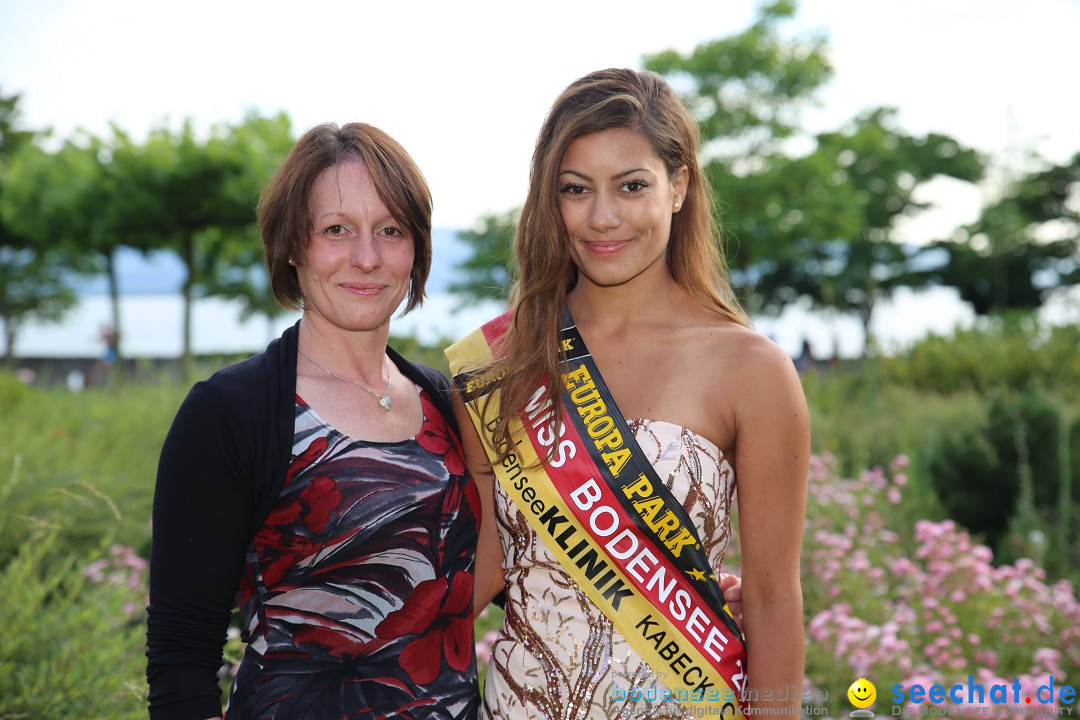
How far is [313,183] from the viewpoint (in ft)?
6.41

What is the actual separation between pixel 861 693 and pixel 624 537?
141cm

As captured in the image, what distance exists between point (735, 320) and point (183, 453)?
1.23 meters

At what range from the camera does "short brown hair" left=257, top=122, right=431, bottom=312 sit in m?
1.95

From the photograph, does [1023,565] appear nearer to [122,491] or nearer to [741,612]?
[741,612]

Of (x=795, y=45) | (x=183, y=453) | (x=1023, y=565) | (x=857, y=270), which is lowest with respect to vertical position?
(x=1023, y=565)

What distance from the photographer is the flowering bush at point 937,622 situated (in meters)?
3.53

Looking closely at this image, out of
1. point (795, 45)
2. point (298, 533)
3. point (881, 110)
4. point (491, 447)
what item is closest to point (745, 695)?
point (491, 447)

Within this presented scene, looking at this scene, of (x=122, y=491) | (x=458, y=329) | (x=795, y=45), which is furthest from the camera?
(x=795, y=45)

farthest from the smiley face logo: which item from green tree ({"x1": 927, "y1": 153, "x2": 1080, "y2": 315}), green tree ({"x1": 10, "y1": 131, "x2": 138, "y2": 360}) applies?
green tree ({"x1": 927, "y1": 153, "x2": 1080, "y2": 315})

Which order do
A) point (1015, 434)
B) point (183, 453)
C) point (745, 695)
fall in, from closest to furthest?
1. point (183, 453)
2. point (745, 695)
3. point (1015, 434)

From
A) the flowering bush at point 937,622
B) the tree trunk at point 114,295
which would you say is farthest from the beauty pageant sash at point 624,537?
the tree trunk at point 114,295

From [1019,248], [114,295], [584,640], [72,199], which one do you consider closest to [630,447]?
[584,640]

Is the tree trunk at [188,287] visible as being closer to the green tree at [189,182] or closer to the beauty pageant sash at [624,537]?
the green tree at [189,182]

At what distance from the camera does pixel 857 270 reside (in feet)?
122
